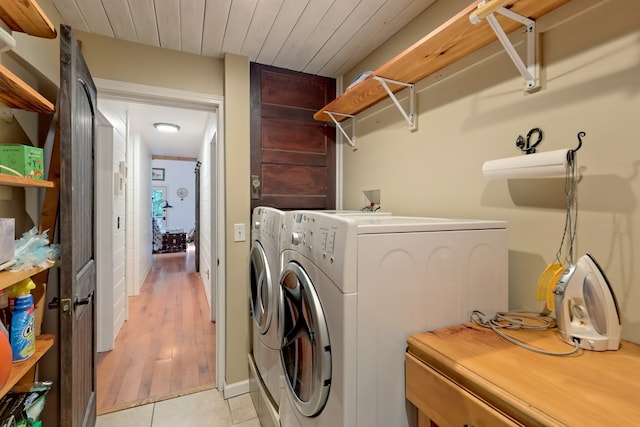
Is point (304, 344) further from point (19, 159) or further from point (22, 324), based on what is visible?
point (19, 159)

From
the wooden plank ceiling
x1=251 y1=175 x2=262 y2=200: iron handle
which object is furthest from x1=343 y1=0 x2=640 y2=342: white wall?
x1=251 y1=175 x2=262 y2=200: iron handle

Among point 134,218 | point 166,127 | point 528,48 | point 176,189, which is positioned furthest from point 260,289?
point 176,189

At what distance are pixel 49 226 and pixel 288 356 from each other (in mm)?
1206

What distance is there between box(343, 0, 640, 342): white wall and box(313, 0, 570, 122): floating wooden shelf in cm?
5

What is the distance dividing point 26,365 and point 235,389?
132 cm

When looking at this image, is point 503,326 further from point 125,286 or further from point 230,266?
point 125,286

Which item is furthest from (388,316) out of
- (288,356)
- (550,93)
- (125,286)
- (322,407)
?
(125,286)

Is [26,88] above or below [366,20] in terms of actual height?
below

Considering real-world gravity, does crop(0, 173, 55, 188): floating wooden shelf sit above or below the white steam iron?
above

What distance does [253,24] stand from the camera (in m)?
1.73

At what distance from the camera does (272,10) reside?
5.26 feet

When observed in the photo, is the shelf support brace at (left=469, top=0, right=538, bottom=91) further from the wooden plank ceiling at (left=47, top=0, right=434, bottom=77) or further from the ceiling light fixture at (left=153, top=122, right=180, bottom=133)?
the ceiling light fixture at (left=153, top=122, right=180, bottom=133)

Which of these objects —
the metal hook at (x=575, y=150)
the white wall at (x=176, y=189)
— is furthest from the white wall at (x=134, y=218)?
the white wall at (x=176, y=189)

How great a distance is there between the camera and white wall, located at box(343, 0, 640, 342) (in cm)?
91
